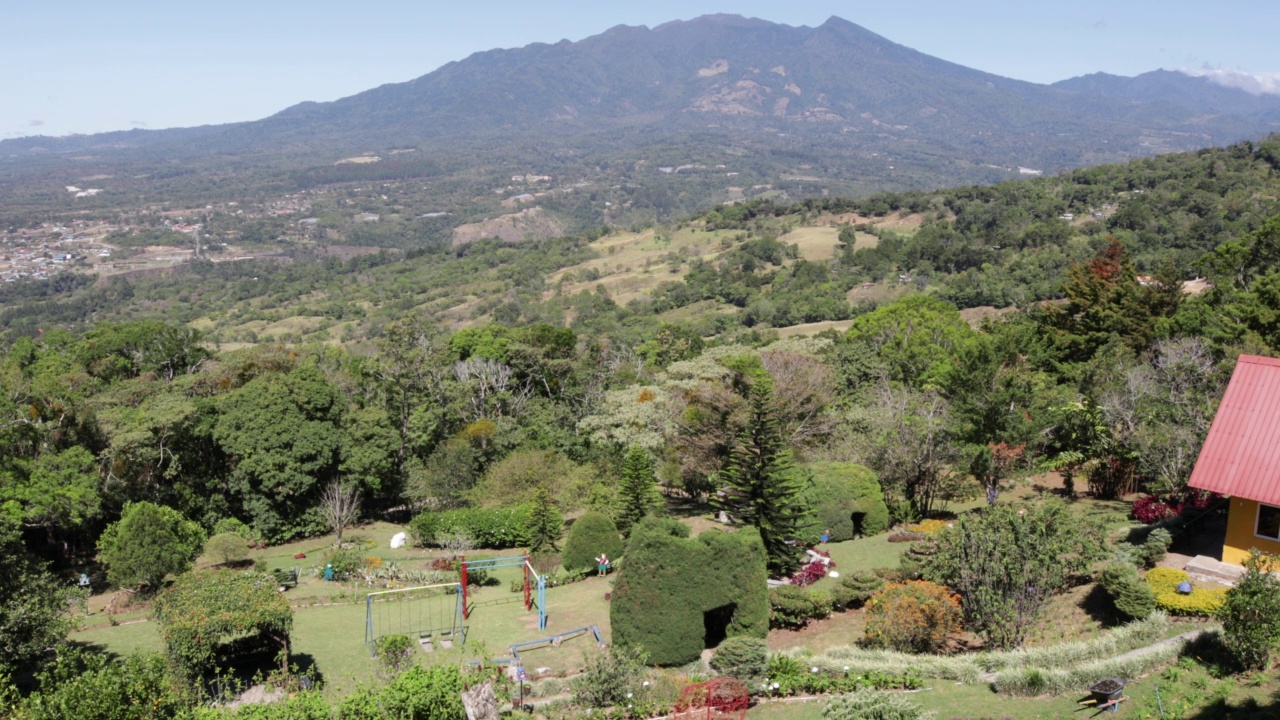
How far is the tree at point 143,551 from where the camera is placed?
1988 centimetres

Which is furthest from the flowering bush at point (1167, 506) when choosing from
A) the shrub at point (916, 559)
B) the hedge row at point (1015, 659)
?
the hedge row at point (1015, 659)

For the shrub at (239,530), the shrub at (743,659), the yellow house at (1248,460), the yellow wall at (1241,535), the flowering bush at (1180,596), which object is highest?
the yellow house at (1248,460)

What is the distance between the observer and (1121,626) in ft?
46.2

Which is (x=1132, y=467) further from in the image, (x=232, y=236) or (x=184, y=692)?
(x=232, y=236)

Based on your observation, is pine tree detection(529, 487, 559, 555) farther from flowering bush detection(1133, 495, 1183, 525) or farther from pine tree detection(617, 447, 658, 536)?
flowering bush detection(1133, 495, 1183, 525)

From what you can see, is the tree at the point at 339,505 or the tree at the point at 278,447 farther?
the tree at the point at 278,447

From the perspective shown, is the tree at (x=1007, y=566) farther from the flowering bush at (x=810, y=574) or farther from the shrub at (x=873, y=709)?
the flowering bush at (x=810, y=574)

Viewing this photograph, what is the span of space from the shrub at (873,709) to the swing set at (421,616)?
8.06m

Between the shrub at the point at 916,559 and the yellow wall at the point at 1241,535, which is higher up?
the yellow wall at the point at 1241,535

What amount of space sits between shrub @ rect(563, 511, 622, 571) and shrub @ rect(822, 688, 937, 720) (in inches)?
416

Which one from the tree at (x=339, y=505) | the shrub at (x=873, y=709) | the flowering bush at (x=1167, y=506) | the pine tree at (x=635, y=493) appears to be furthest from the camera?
the tree at (x=339, y=505)

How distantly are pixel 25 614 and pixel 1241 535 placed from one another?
1947 cm

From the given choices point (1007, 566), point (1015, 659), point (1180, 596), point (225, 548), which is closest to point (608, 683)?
point (1015, 659)

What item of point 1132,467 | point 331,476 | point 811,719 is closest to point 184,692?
point 811,719
